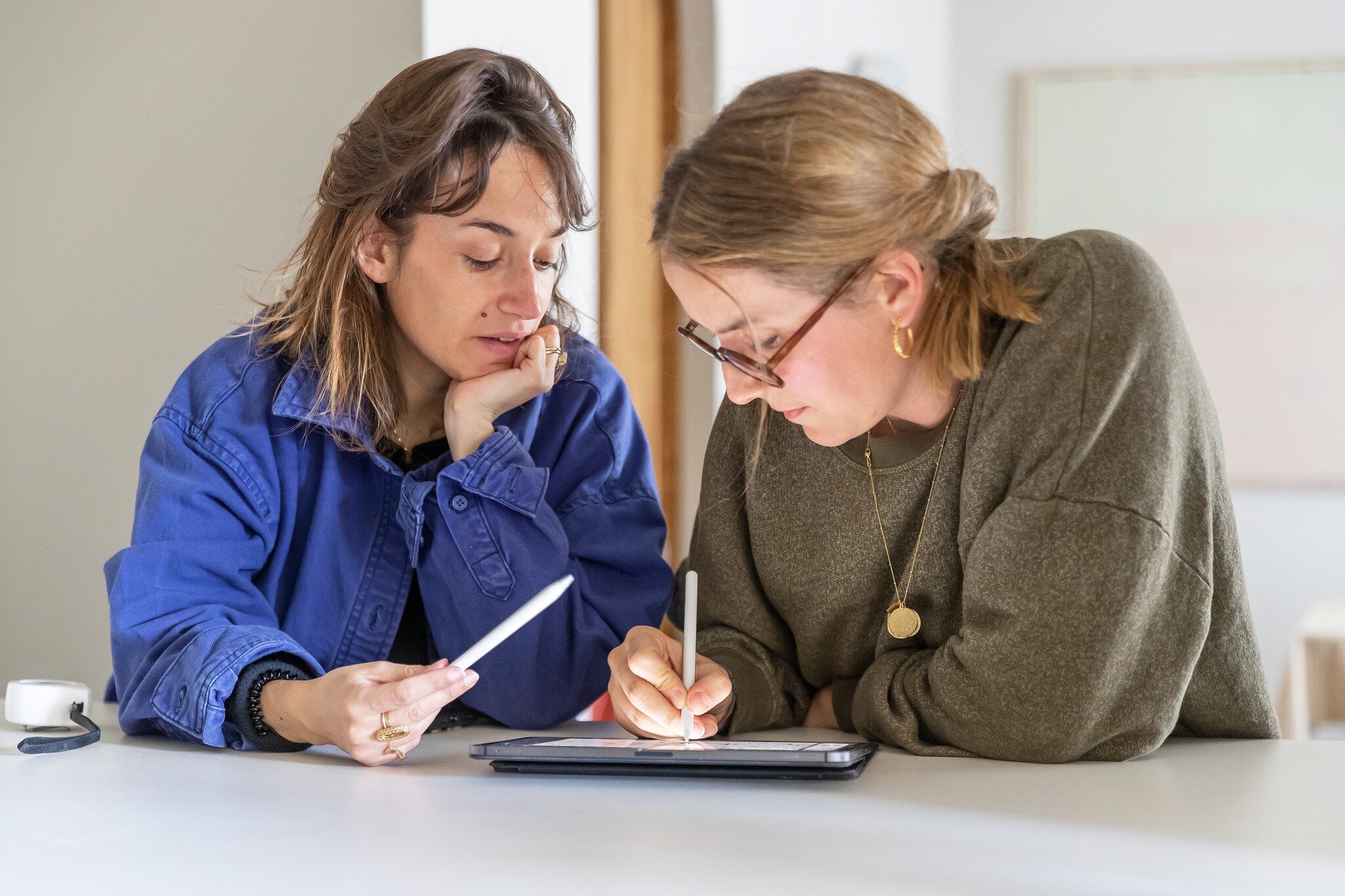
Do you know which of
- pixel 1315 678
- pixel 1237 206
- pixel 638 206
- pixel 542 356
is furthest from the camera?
pixel 1237 206

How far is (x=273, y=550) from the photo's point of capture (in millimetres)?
1385

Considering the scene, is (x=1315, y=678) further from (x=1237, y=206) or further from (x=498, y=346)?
(x=498, y=346)

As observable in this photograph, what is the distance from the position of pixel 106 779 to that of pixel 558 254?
30.2 inches

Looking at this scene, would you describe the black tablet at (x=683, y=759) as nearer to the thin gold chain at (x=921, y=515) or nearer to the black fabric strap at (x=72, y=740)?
the thin gold chain at (x=921, y=515)

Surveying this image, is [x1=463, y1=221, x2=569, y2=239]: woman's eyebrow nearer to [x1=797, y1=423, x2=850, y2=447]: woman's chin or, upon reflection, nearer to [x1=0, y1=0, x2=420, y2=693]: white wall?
[x1=797, y1=423, x2=850, y2=447]: woman's chin

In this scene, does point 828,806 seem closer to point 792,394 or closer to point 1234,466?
point 792,394

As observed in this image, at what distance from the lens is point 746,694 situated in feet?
4.03

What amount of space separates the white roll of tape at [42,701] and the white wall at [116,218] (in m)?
0.84

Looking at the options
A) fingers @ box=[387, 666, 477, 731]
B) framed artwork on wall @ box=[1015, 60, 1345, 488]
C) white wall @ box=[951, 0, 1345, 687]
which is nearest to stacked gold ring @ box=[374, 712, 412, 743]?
fingers @ box=[387, 666, 477, 731]

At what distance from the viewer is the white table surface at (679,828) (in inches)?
28.9

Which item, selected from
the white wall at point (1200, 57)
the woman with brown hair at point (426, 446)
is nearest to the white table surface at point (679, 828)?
the woman with brown hair at point (426, 446)

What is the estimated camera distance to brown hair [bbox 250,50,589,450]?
4.52 feet

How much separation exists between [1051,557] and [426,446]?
0.77m

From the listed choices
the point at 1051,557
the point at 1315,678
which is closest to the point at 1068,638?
the point at 1051,557
